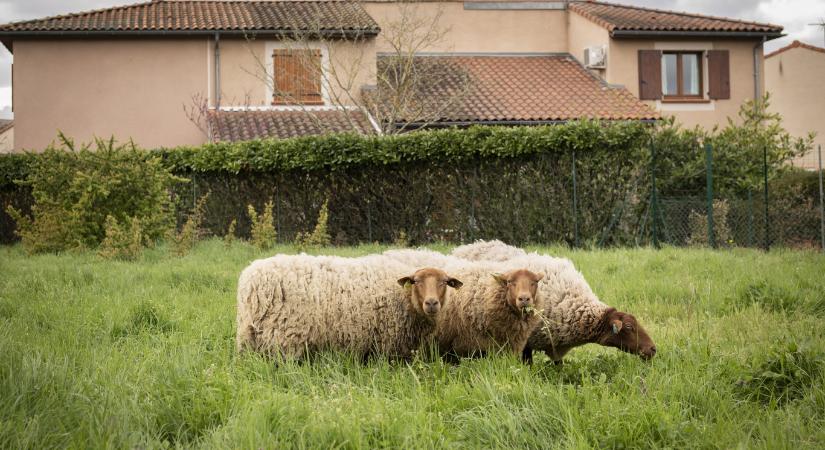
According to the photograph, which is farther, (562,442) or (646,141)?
(646,141)

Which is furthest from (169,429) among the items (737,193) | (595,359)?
(737,193)

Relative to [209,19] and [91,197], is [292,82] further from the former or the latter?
[91,197]

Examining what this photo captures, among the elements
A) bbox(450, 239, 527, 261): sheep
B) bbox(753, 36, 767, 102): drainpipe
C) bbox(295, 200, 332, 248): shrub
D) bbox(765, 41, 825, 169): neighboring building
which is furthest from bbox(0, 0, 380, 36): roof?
bbox(765, 41, 825, 169): neighboring building

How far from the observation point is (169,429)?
13.7 feet

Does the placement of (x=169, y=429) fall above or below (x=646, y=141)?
below

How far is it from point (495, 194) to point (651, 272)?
5648 mm

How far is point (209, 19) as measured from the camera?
945 inches

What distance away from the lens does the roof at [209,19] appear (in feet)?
74.6

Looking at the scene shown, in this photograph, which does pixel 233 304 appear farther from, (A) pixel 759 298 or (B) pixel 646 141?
(B) pixel 646 141

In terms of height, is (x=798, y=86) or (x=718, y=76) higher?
(x=798, y=86)

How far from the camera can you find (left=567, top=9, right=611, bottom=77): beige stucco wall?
25688 mm

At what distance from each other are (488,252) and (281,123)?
48.9 feet

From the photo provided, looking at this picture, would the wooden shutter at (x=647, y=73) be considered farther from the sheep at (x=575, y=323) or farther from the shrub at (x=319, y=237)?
the sheep at (x=575, y=323)

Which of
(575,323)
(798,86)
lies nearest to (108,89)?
(575,323)
